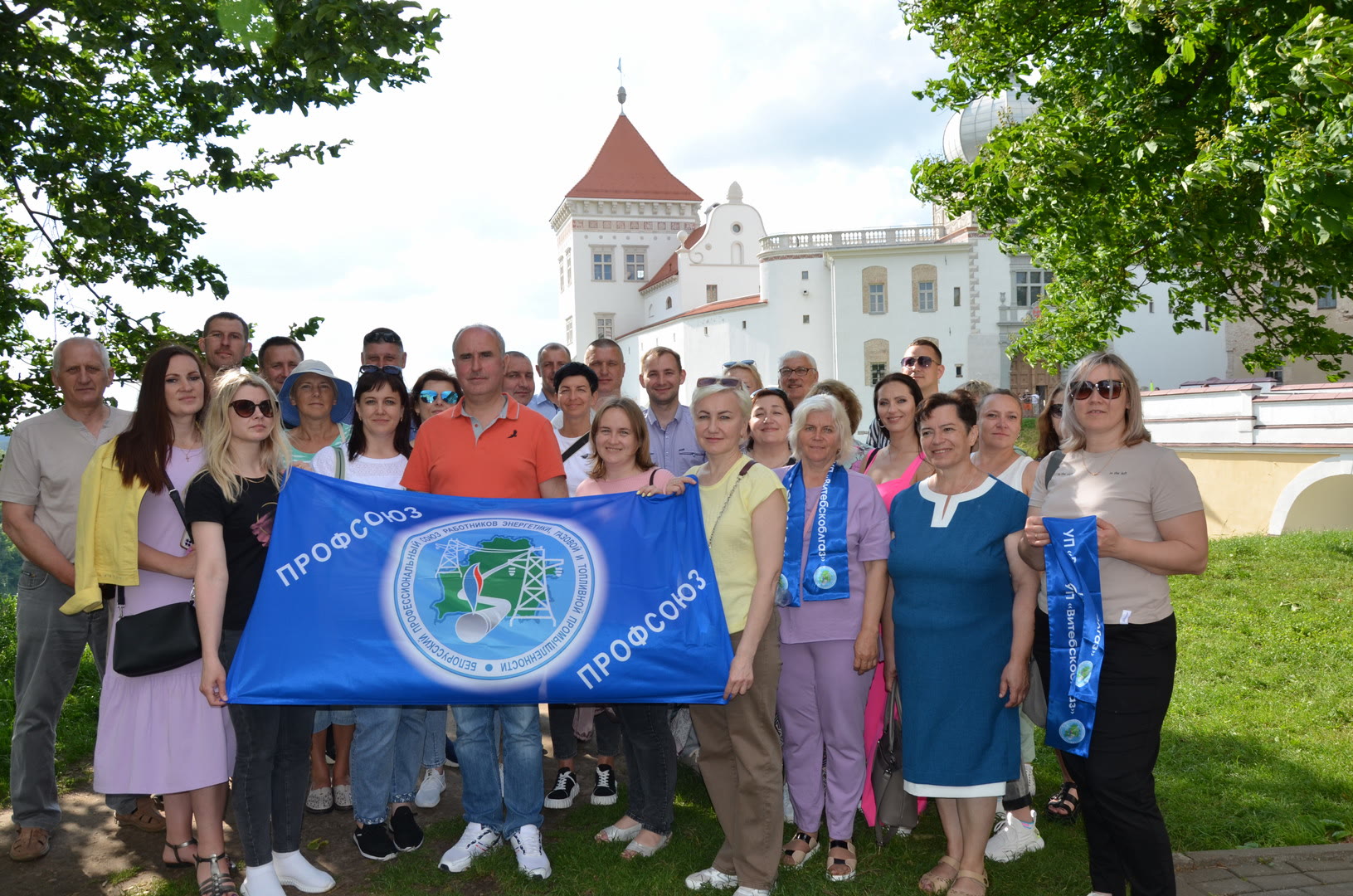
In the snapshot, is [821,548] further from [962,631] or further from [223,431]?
[223,431]

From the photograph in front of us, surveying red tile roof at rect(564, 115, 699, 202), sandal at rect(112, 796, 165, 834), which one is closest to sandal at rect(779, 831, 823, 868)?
sandal at rect(112, 796, 165, 834)

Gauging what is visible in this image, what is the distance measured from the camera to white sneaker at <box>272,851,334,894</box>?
4.66 m

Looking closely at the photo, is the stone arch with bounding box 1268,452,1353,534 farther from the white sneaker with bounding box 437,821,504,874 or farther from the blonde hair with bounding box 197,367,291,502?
the blonde hair with bounding box 197,367,291,502

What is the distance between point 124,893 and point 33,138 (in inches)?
293

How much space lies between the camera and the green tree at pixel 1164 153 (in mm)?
7590

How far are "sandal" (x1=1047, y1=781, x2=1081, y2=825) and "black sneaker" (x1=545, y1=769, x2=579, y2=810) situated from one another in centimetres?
266

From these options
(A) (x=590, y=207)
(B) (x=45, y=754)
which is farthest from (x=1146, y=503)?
(A) (x=590, y=207)

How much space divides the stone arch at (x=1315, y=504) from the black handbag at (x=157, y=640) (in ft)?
83.0

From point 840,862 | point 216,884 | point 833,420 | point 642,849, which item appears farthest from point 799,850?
point 216,884

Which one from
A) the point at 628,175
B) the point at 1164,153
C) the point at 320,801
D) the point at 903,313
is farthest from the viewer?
the point at 628,175

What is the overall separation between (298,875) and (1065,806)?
393cm

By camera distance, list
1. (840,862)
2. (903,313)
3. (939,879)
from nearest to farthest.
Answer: (939,879) → (840,862) → (903,313)

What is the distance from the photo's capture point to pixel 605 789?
5.92m

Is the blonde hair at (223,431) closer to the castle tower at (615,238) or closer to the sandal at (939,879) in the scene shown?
the sandal at (939,879)
